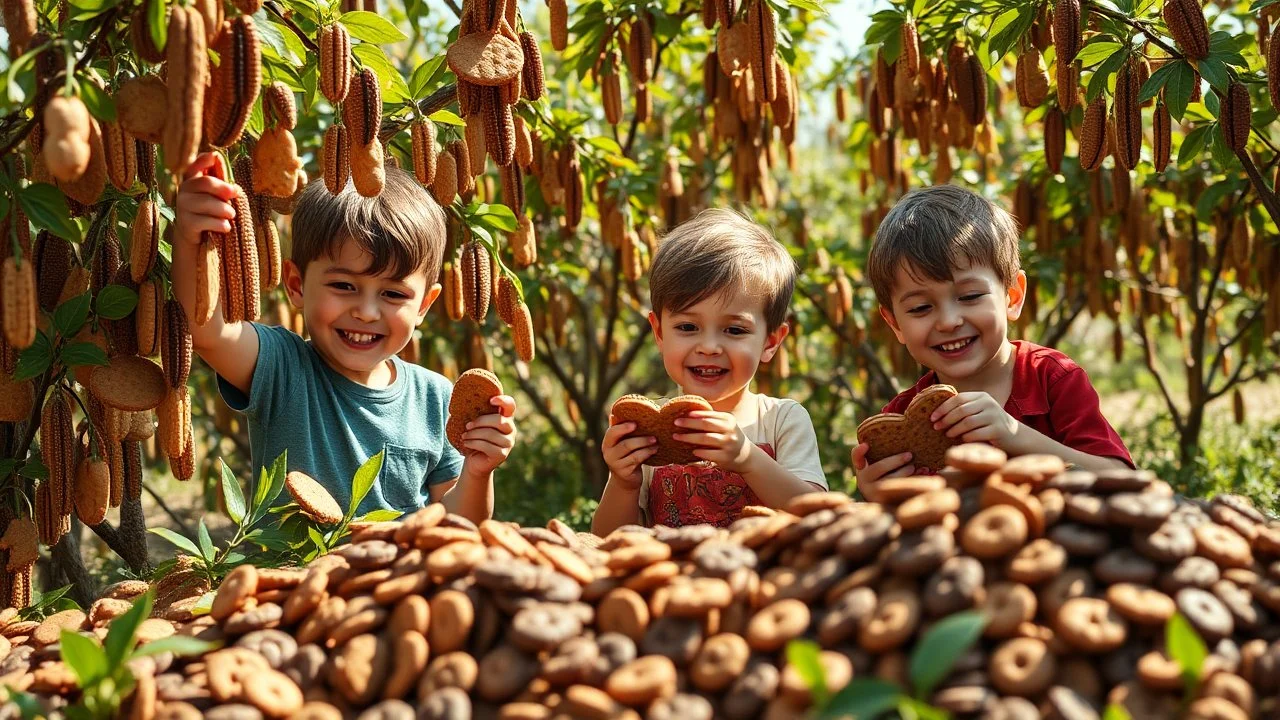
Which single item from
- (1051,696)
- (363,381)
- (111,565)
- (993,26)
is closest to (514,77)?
(363,381)

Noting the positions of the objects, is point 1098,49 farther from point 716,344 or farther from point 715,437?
point 715,437

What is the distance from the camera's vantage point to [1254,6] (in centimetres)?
245

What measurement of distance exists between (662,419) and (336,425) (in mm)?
926

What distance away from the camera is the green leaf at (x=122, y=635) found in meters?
1.57

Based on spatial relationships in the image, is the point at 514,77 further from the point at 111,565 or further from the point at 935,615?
the point at 111,565

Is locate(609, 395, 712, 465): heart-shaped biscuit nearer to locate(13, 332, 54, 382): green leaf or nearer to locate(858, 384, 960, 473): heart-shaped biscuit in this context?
locate(858, 384, 960, 473): heart-shaped biscuit

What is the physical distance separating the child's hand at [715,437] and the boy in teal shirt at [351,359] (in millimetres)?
415

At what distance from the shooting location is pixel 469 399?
2.54m

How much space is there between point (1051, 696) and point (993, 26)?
1.88m

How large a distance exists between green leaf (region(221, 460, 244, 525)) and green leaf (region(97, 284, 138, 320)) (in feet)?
1.13

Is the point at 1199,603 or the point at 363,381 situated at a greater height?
the point at 363,381

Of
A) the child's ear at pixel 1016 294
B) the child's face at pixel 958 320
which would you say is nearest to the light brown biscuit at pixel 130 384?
the child's face at pixel 958 320

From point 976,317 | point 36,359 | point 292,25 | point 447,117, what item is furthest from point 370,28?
point 976,317

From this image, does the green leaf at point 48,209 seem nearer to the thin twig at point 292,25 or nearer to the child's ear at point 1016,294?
the thin twig at point 292,25
